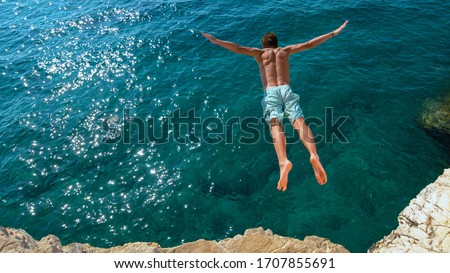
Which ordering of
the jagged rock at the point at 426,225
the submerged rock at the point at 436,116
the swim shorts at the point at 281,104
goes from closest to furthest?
1. the jagged rock at the point at 426,225
2. the swim shorts at the point at 281,104
3. the submerged rock at the point at 436,116

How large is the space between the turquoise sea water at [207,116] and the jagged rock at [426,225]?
1801 mm

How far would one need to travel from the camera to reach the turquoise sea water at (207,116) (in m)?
11.5

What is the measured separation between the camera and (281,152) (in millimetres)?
7887

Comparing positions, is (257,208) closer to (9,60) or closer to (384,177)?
(384,177)

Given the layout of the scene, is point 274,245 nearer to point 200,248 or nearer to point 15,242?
point 200,248

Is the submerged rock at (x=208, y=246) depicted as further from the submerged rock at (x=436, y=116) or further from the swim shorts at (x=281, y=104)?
the submerged rock at (x=436, y=116)

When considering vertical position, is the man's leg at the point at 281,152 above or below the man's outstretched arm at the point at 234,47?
below

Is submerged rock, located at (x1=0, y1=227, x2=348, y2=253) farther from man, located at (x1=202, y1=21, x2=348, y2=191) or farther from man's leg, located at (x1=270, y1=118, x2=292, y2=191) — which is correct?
man, located at (x1=202, y1=21, x2=348, y2=191)

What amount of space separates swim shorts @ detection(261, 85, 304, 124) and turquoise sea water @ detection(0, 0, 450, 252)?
14.2 feet

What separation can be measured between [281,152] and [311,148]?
0.77 meters

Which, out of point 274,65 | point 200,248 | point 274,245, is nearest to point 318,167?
point 274,245

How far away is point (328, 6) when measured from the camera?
20844mm

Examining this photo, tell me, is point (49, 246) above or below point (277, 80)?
below

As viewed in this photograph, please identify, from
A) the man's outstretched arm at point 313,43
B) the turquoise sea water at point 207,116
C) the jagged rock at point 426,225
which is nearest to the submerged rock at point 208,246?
the jagged rock at point 426,225
